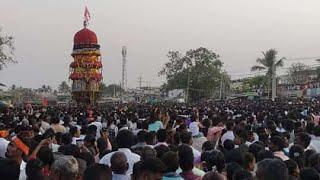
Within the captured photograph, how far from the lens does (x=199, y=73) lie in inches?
3046

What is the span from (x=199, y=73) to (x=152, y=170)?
72460 mm

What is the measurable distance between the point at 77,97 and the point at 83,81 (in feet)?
5.93

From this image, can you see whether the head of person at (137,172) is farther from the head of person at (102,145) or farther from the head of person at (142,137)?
the head of person at (142,137)

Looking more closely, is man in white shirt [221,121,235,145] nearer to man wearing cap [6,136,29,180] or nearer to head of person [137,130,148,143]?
head of person [137,130,148,143]

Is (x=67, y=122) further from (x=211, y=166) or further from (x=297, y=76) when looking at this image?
(x=297, y=76)

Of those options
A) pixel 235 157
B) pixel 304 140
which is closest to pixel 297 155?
pixel 235 157

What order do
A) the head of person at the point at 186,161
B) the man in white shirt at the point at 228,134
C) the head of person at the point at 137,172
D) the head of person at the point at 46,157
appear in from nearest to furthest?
1. the head of person at the point at 137,172
2. the head of person at the point at 186,161
3. the head of person at the point at 46,157
4. the man in white shirt at the point at 228,134

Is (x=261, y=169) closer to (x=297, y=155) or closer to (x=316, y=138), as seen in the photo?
(x=297, y=155)

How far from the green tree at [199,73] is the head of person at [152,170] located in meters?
71.3

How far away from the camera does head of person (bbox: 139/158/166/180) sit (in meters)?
5.20

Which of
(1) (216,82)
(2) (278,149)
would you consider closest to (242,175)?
(2) (278,149)

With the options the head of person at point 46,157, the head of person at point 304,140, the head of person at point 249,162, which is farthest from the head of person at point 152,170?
the head of person at point 304,140

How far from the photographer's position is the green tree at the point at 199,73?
76.8 meters

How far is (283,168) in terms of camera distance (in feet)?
15.4
